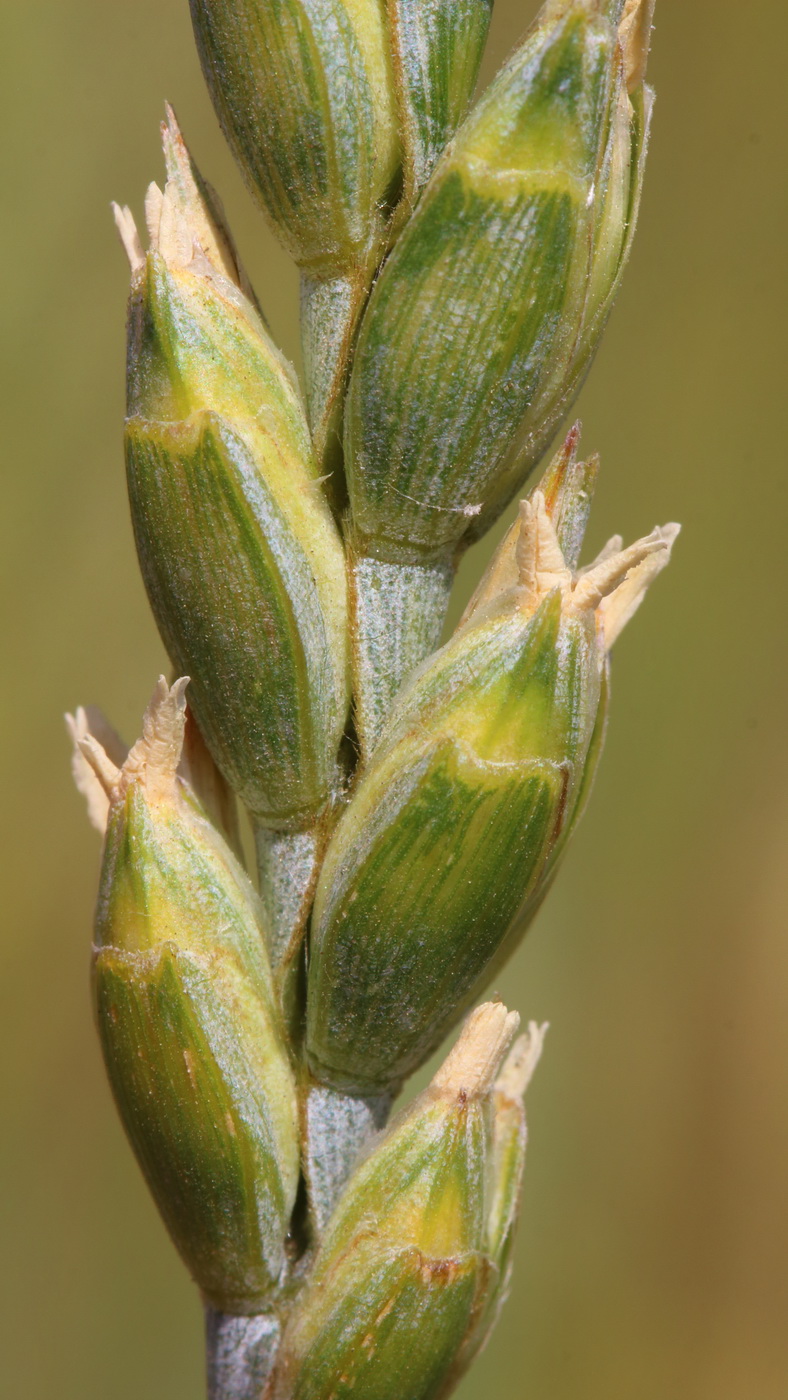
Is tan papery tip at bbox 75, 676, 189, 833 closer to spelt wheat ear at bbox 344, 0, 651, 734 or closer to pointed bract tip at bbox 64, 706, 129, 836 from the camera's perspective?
pointed bract tip at bbox 64, 706, 129, 836

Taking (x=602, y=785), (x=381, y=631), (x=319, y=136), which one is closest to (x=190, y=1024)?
(x=381, y=631)

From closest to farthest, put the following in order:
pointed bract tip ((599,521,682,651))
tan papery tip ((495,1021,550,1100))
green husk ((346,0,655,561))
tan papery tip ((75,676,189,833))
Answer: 1. green husk ((346,0,655,561))
2. tan papery tip ((75,676,189,833))
3. pointed bract tip ((599,521,682,651))
4. tan papery tip ((495,1021,550,1100))

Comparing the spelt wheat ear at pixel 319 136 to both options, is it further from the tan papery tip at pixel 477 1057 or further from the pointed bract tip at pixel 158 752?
the tan papery tip at pixel 477 1057

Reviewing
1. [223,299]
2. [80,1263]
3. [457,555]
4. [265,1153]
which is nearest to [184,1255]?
[265,1153]

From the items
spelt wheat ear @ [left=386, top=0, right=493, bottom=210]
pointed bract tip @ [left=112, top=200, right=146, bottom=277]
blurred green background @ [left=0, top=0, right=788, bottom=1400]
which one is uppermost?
spelt wheat ear @ [left=386, top=0, right=493, bottom=210]

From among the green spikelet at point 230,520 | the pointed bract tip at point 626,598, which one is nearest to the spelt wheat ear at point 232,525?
the green spikelet at point 230,520

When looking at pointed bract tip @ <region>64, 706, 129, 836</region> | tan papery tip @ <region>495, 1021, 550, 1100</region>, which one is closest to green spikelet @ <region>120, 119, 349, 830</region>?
pointed bract tip @ <region>64, 706, 129, 836</region>

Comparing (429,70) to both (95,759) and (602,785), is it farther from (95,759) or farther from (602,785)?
(602,785)
